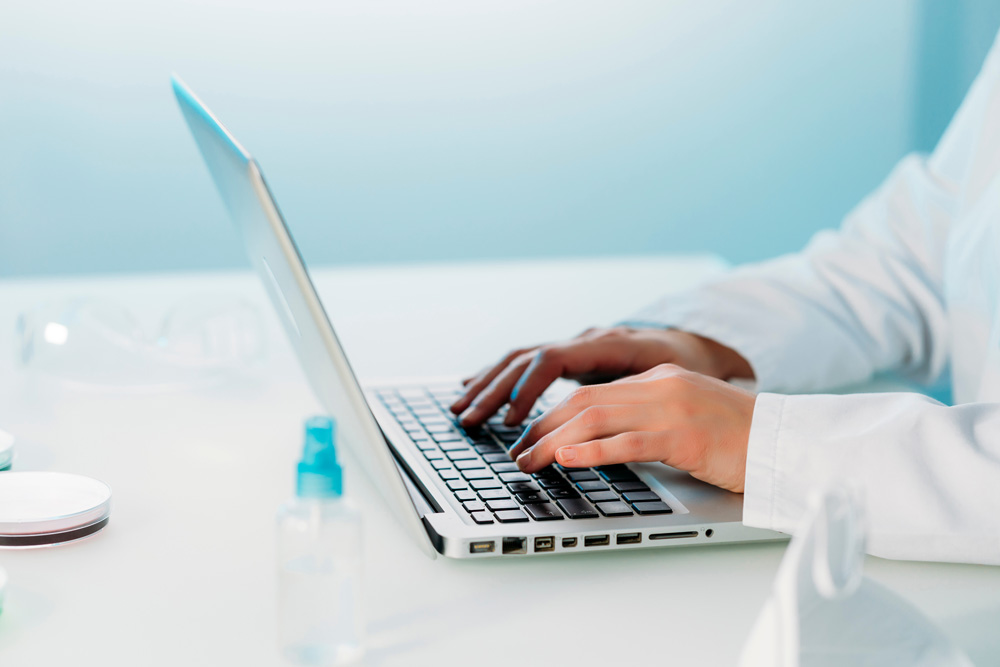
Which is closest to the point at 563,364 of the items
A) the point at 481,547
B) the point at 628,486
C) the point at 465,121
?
the point at 628,486

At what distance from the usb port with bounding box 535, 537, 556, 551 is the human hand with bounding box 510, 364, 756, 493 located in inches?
3.0

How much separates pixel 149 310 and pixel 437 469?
0.82 m

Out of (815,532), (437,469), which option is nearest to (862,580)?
(815,532)

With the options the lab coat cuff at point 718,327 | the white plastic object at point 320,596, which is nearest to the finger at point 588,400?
the white plastic object at point 320,596

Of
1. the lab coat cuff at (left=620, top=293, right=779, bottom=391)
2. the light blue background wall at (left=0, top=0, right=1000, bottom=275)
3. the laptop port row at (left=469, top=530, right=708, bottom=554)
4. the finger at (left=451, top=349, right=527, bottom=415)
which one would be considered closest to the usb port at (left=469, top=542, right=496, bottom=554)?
the laptop port row at (left=469, top=530, right=708, bottom=554)

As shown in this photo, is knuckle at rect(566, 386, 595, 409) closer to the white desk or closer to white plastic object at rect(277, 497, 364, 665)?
the white desk

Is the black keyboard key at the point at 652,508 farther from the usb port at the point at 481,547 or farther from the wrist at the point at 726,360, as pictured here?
the wrist at the point at 726,360

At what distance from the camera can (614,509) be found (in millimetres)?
625

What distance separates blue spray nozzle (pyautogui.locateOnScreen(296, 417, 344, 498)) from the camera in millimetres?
440

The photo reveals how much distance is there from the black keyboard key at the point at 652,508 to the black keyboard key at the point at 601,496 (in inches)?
0.7

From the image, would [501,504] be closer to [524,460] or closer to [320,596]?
[524,460]

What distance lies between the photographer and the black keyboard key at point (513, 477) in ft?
2.24

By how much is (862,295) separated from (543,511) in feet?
2.12

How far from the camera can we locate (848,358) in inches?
41.1
